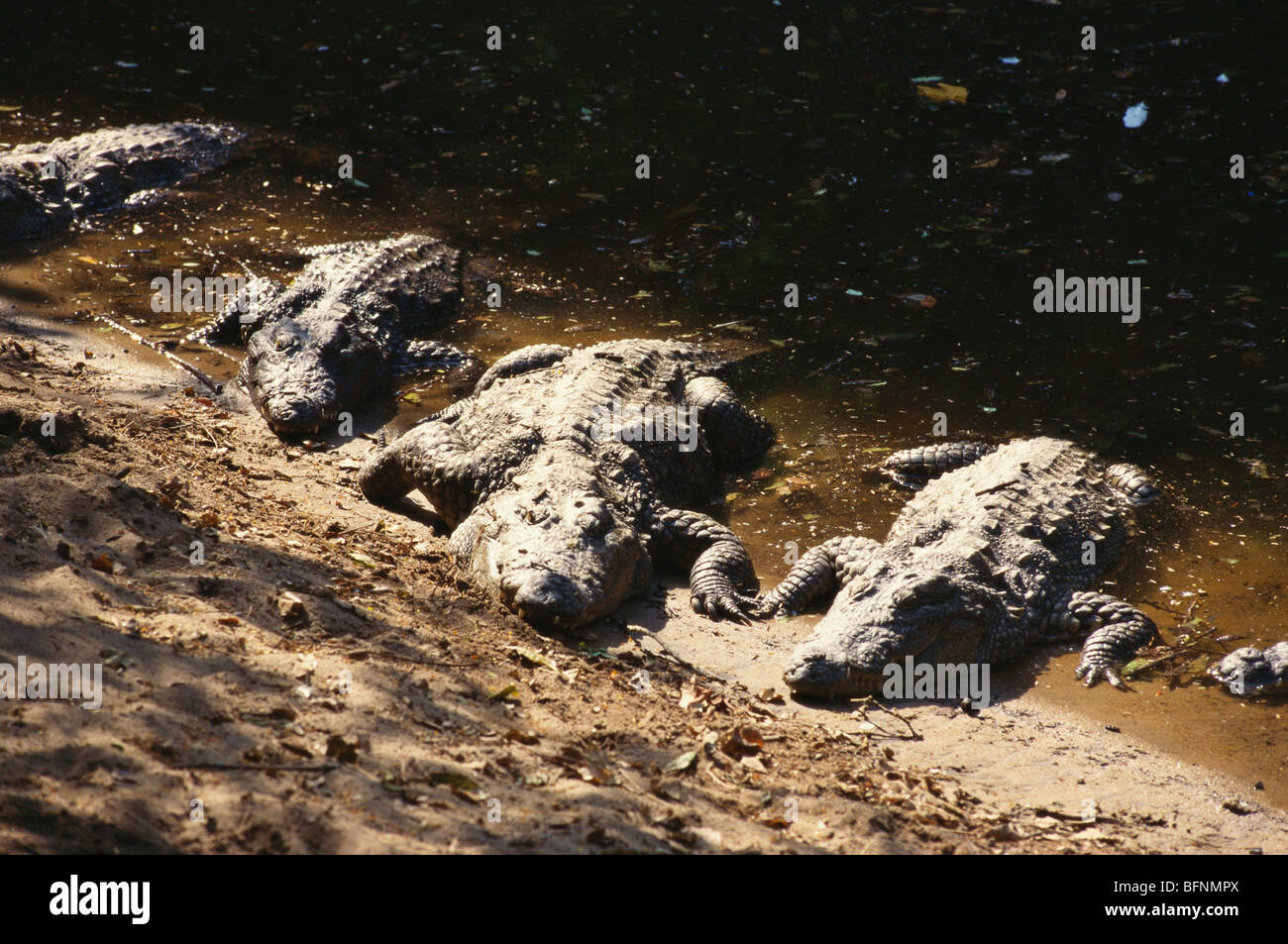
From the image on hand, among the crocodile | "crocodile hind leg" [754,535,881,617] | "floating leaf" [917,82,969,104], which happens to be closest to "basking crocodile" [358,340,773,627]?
"crocodile hind leg" [754,535,881,617]

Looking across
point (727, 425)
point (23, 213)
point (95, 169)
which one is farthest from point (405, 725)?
point (95, 169)

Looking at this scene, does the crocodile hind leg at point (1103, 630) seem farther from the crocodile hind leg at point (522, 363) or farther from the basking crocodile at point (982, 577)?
the crocodile hind leg at point (522, 363)

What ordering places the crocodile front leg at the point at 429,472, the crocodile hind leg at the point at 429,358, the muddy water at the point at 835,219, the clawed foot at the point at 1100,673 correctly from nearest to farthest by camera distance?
1. the clawed foot at the point at 1100,673
2. the crocodile front leg at the point at 429,472
3. the muddy water at the point at 835,219
4. the crocodile hind leg at the point at 429,358

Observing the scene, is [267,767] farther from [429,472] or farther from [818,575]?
[818,575]

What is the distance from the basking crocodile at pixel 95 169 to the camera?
1122 cm

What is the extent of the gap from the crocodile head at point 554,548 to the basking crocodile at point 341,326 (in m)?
2.51

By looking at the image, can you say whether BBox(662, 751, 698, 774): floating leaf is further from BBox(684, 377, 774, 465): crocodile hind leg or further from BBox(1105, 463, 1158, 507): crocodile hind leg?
BBox(1105, 463, 1158, 507): crocodile hind leg

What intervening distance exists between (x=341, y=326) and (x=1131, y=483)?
650cm

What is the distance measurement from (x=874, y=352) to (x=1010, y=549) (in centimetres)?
322

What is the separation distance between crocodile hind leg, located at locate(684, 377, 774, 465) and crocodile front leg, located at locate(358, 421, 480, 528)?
1.95 metres

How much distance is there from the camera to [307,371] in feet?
27.7

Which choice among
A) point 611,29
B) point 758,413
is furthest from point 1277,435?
point 611,29

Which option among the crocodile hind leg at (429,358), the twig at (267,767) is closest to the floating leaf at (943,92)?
the crocodile hind leg at (429,358)

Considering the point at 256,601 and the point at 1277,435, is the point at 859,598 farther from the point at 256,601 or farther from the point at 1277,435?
the point at 1277,435
